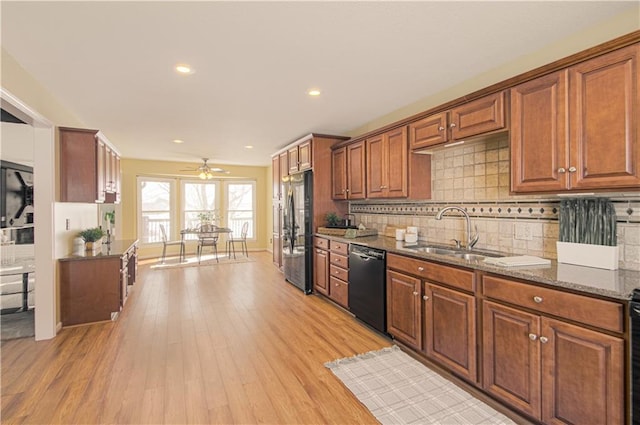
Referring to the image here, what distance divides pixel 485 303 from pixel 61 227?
14.1 ft

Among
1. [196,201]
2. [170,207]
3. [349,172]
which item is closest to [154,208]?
[170,207]

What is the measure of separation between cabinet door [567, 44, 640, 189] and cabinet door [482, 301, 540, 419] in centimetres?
89

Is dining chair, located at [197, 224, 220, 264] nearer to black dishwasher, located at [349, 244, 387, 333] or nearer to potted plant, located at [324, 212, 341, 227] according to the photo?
potted plant, located at [324, 212, 341, 227]

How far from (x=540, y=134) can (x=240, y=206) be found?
7.91 meters

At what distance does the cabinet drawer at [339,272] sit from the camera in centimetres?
375

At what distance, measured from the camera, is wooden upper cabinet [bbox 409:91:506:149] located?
2.30 m

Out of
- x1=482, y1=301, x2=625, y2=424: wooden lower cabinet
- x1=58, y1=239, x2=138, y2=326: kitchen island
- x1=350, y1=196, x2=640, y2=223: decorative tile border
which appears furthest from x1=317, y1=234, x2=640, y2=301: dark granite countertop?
x1=58, y1=239, x2=138, y2=326: kitchen island

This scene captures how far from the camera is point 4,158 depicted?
3.85m

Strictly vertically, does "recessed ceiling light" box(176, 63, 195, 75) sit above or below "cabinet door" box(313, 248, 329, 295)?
above

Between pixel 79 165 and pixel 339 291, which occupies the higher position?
pixel 79 165

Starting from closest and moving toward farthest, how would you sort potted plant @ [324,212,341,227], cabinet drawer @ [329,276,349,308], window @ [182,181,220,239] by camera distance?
cabinet drawer @ [329,276,349,308], potted plant @ [324,212,341,227], window @ [182,181,220,239]

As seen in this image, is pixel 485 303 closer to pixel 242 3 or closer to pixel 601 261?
pixel 601 261

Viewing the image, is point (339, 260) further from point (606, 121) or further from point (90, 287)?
point (90, 287)

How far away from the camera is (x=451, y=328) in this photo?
7.61 feet
